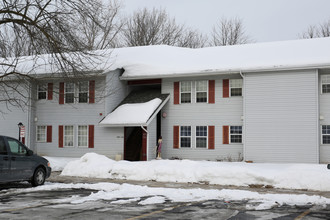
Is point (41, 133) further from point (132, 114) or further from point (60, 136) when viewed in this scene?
point (132, 114)

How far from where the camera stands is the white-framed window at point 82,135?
28.1 meters

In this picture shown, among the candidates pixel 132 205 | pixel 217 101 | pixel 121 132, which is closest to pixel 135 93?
pixel 121 132

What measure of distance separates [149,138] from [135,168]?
6849mm

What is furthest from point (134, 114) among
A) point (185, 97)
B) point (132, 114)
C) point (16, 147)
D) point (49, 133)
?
point (16, 147)

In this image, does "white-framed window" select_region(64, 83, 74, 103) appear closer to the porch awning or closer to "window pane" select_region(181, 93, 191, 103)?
the porch awning

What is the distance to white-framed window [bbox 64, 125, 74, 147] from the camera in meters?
28.5

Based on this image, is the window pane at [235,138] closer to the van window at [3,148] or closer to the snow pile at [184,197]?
the snow pile at [184,197]

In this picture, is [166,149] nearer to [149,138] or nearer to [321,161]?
[149,138]

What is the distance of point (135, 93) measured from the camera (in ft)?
95.6

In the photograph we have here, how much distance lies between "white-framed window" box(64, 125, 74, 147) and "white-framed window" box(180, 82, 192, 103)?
7.72 m

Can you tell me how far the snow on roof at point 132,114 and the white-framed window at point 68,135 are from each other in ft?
10.5

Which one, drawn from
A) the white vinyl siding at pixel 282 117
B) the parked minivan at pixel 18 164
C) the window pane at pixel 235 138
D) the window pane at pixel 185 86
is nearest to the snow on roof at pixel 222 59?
the white vinyl siding at pixel 282 117

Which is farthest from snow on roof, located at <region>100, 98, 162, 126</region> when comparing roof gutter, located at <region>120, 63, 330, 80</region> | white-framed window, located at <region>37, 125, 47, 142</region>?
white-framed window, located at <region>37, 125, 47, 142</region>

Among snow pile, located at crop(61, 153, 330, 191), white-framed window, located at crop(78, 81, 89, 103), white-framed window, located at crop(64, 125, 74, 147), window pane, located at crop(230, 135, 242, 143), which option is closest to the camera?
snow pile, located at crop(61, 153, 330, 191)
